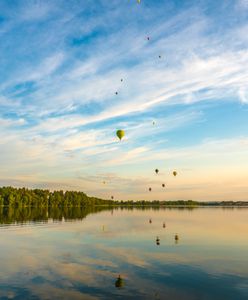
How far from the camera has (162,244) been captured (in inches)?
1620

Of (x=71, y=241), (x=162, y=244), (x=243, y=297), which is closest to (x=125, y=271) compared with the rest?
(x=243, y=297)

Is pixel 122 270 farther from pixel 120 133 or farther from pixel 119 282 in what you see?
pixel 120 133

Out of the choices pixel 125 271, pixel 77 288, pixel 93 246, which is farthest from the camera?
pixel 93 246

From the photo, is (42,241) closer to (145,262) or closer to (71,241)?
(71,241)

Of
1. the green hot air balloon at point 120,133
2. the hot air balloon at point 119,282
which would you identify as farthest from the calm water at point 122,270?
the green hot air balloon at point 120,133

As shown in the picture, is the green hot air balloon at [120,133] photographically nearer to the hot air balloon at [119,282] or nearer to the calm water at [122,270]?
the calm water at [122,270]

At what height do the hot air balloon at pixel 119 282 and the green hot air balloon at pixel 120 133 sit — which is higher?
the green hot air balloon at pixel 120 133

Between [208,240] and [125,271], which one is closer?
[125,271]

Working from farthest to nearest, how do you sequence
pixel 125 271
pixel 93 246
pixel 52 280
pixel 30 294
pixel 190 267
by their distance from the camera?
1. pixel 93 246
2. pixel 190 267
3. pixel 125 271
4. pixel 52 280
5. pixel 30 294

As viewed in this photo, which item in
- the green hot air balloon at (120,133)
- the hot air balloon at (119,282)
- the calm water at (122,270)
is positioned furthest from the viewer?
the green hot air balloon at (120,133)

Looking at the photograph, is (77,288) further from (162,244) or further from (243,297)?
(162,244)

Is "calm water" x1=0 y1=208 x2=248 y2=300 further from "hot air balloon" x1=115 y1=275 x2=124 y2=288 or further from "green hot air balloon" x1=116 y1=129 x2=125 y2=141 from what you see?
"green hot air balloon" x1=116 y1=129 x2=125 y2=141

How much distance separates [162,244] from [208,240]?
8353mm

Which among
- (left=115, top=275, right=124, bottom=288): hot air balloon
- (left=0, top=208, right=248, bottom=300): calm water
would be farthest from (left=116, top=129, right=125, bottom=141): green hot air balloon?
(left=115, top=275, right=124, bottom=288): hot air balloon
